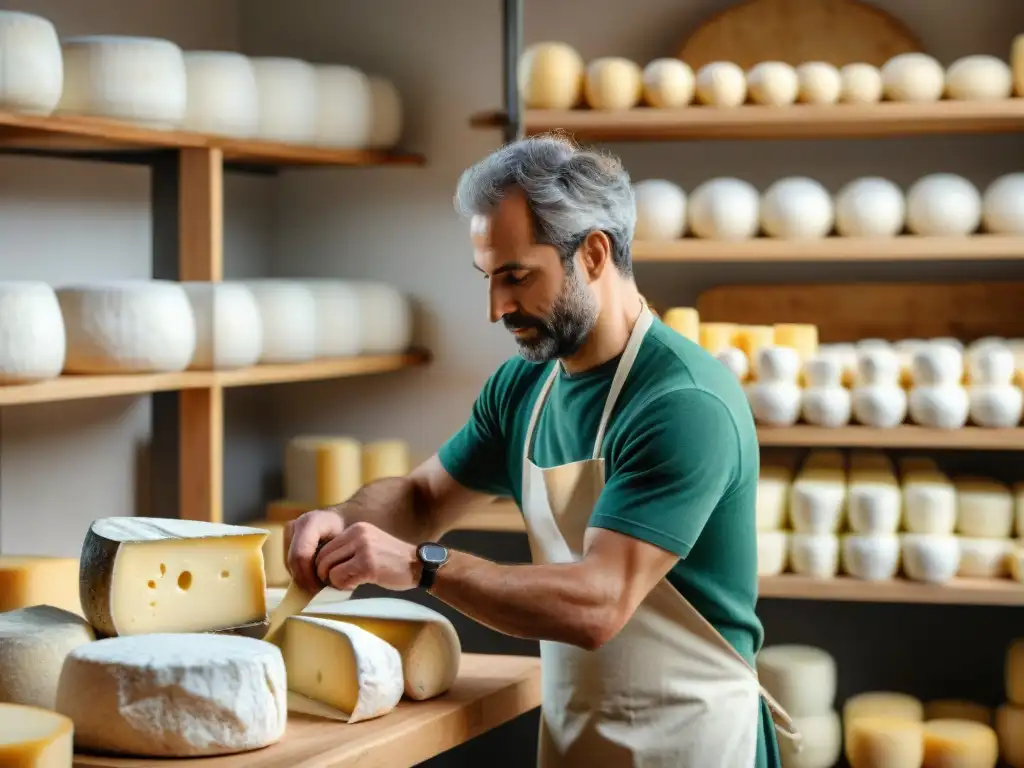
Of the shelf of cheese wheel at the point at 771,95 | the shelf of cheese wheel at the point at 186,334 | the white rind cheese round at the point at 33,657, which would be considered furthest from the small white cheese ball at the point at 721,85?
the white rind cheese round at the point at 33,657

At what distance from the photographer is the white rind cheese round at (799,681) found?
10.9 feet

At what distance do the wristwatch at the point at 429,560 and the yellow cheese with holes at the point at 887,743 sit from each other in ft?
5.71

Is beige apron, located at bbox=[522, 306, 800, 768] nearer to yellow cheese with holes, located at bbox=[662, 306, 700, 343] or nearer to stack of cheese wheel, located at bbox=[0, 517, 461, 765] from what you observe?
stack of cheese wheel, located at bbox=[0, 517, 461, 765]

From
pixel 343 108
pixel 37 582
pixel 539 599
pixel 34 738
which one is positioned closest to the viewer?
pixel 34 738

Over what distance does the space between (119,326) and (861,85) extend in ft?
→ 5.45

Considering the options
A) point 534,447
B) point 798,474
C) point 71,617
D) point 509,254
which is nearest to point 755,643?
point 534,447

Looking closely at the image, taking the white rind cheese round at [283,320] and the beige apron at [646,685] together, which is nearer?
the beige apron at [646,685]

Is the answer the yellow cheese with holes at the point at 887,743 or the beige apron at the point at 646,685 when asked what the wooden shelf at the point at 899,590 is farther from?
the beige apron at the point at 646,685

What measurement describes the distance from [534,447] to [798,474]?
1.57 metres

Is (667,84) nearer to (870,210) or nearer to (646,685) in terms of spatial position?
(870,210)

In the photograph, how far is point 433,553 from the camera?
179cm

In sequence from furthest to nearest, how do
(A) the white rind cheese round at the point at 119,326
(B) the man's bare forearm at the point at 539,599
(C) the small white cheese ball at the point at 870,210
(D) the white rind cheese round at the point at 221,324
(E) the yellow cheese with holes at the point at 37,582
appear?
1. (C) the small white cheese ball at the point at 870,210
2. (D) the white rind cheese round at the point at 221,324
3. (A) the white rind cheese round at the point at 119,326
4. (E) the yellow cheese with holes at the point at 37,582
5. (B) the man's bare forearm at the point at 539,599

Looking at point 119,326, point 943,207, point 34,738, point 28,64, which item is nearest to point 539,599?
point 34,738

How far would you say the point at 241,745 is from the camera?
5.45 feet
